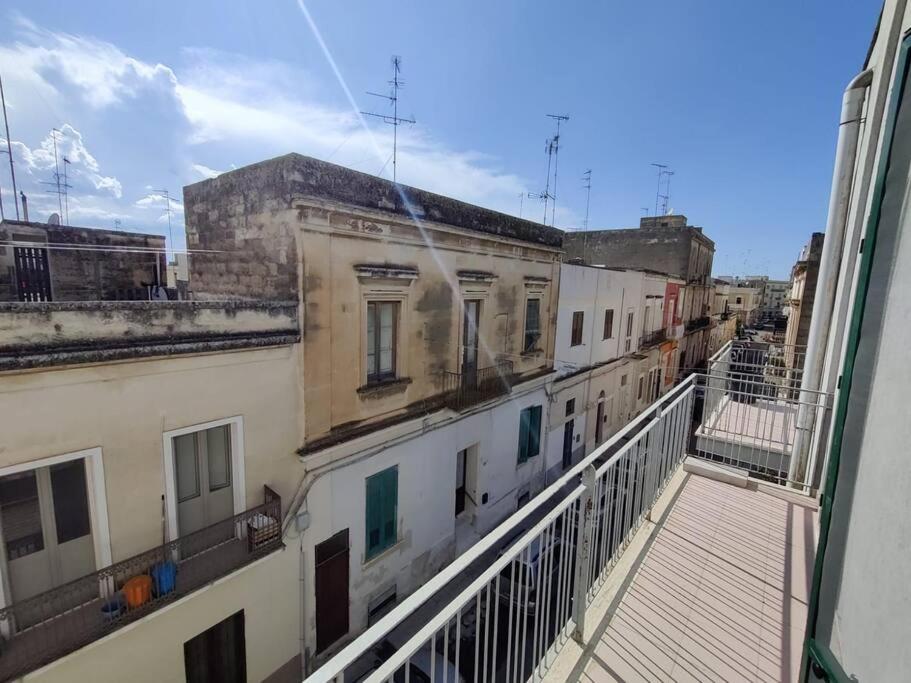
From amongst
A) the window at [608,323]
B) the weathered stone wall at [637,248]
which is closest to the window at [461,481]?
the window at [608,323]

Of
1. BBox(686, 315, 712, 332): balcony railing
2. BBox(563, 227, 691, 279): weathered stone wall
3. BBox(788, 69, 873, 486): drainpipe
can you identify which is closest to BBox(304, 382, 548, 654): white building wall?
BBox(788, 69, 873, 486): drainpipe

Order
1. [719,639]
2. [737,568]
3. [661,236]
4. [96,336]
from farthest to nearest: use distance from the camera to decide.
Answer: [661,236] → [96,336] → [737,568] → [719,639]

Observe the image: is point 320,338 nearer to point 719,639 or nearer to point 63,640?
point 63,640

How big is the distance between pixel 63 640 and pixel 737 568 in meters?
6.59

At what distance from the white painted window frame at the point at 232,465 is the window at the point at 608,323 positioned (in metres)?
13.3

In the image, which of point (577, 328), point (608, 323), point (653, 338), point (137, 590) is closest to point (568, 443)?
point (577, 328)

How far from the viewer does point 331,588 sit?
7.29 metres

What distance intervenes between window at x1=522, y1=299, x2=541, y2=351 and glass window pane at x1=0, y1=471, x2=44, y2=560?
9.82 meters

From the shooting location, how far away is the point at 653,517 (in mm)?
3926

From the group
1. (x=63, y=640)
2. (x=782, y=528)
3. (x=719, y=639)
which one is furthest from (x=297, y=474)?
(x=782, y=528)

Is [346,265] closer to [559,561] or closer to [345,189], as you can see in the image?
[345,189]

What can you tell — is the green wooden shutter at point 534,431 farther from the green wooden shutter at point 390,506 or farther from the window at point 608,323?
the green wooden shutter at point 390,506

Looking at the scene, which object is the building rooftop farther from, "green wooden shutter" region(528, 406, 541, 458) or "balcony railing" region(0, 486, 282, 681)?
"green wooden shutter" region(528, 406, 541, 458)

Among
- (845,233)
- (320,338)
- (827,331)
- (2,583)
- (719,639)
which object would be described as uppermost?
(845,233)
